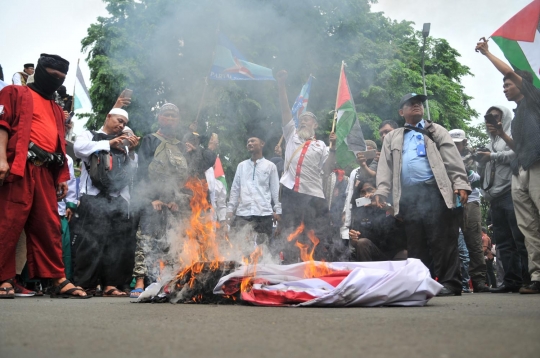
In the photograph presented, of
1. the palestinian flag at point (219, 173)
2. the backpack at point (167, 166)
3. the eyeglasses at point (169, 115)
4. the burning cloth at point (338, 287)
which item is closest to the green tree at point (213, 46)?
the palestinian flag at point (219, 173)

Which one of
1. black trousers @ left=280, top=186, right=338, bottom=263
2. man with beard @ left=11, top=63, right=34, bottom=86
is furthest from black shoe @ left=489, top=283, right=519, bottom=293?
man with beard @ left=11, top=63, right=34, bottom=86

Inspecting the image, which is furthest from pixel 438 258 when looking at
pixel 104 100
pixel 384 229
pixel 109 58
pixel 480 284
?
pixel 104 100

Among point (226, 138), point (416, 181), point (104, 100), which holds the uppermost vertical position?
point (104, 100)

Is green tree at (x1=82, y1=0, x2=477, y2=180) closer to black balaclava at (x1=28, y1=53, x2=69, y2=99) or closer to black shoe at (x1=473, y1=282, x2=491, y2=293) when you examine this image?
black balaclava at (x1=28, y1=53, x2=69, y2=99)

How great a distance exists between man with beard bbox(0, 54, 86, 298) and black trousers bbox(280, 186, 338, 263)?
9.73ft

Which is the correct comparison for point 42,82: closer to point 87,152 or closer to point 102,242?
point 87,152

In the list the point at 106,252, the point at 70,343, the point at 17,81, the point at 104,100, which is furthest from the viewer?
the point at 104,100

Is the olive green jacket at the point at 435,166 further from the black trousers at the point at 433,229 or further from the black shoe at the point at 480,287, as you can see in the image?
the black shoe at the point at 480,287

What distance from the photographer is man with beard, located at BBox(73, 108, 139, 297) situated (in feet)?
22.7

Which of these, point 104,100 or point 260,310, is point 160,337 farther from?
point 104,100

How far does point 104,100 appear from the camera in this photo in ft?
37.6

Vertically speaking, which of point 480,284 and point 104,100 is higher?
point 104,100

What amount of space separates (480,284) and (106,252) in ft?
15.5

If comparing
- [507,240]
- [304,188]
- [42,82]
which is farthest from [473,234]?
[42,82]
